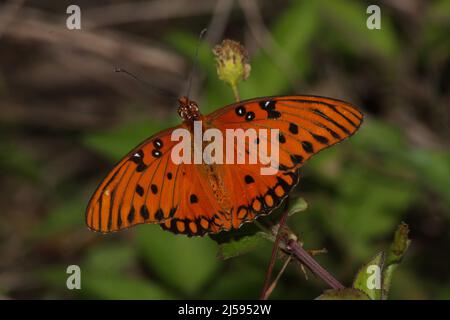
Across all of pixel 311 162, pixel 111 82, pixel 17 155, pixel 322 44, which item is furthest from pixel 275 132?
pixel 111 82

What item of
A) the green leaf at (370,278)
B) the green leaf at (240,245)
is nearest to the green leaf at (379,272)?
the green leaf at (370,278)

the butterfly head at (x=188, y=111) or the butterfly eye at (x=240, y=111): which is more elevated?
the butterfly head at (x=188, y=111)

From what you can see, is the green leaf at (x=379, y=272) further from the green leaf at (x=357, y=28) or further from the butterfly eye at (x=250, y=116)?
the green leaf at (x=357, y=28)

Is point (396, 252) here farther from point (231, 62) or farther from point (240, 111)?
point (231, 62)

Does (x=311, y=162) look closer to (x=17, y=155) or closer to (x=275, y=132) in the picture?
(x=275, y=132)

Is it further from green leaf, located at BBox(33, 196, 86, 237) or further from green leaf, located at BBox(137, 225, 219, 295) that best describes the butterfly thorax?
green leaf, located at BBox(33, 196, 86, 237)

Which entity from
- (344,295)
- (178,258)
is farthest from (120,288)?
(344,295)
